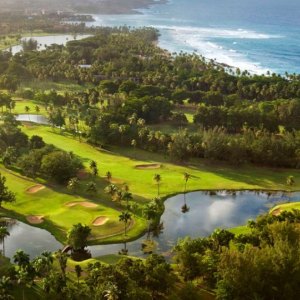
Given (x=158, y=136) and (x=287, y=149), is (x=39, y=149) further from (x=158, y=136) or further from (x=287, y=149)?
(x=287, y=149)

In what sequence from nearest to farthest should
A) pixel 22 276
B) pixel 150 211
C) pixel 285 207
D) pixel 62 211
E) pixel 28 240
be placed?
pixel 22 276, pixel 28 240, pixel 150 211, pixel 62 211, pixel 285 207

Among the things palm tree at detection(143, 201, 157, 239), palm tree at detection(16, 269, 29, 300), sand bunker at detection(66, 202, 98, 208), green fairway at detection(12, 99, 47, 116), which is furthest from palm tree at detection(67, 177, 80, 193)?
green fairway at detection(12, 99, 47, 116)

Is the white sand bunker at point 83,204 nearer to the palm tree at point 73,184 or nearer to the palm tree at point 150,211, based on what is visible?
the palm tree at point 73,184

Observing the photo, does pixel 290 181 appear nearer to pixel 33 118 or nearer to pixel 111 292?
pixel 111 292

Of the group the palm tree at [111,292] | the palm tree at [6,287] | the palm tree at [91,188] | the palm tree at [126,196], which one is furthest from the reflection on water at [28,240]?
the palm tree at [111,292]

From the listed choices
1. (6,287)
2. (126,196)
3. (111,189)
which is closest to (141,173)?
(111,189)

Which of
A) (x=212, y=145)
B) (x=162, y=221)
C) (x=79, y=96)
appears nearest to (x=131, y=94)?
(x=79, y=96)
